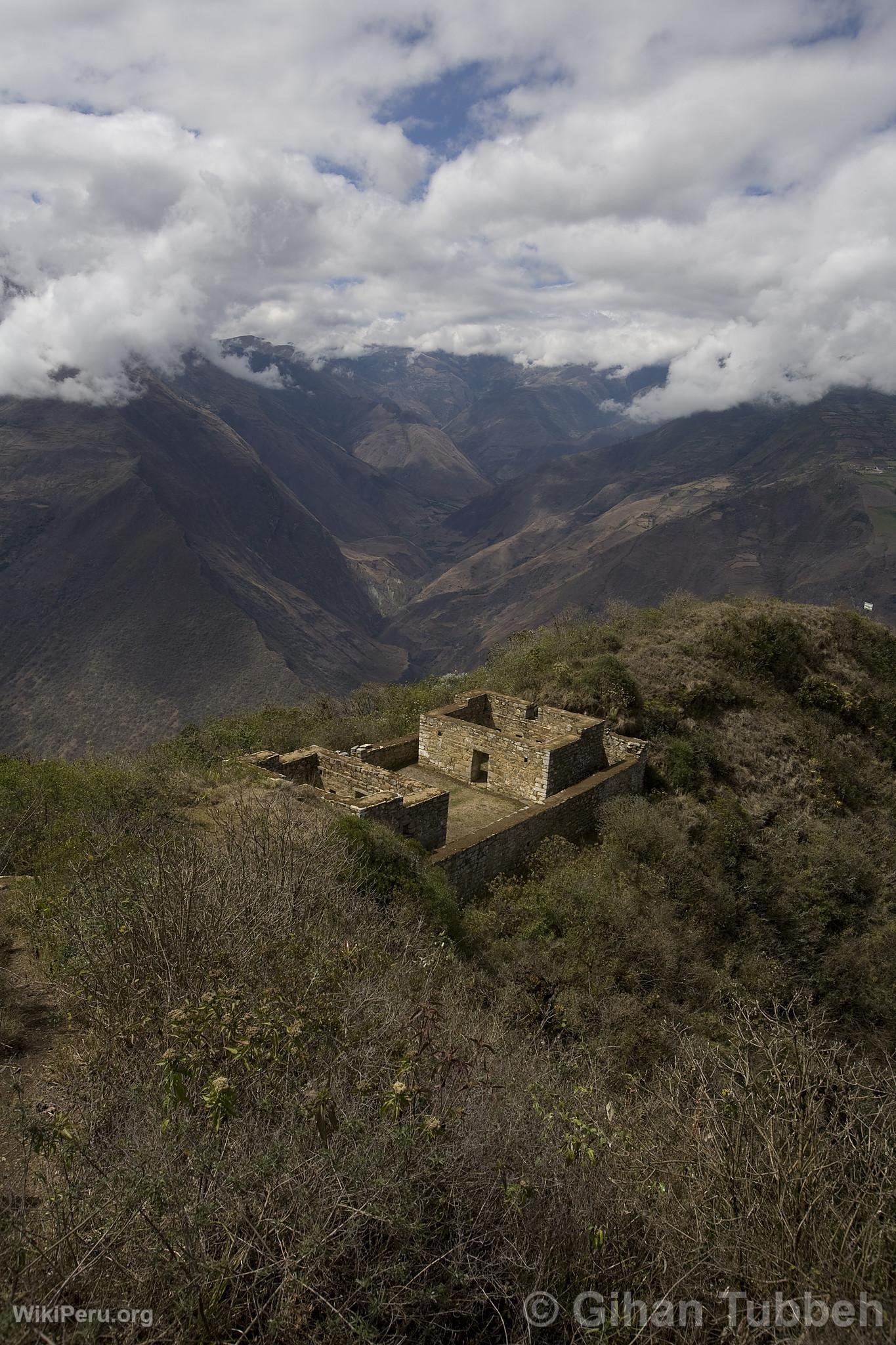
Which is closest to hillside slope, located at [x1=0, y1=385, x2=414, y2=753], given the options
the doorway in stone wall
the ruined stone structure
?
the ruined stone structure

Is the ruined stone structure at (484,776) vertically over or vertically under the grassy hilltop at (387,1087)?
under

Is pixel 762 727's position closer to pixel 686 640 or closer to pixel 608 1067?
pixel 686 640

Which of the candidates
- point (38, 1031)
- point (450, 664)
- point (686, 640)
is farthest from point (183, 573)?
point (38, 1031)

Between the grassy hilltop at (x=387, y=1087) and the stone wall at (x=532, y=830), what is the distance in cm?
44

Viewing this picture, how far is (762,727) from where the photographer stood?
55.1 feet

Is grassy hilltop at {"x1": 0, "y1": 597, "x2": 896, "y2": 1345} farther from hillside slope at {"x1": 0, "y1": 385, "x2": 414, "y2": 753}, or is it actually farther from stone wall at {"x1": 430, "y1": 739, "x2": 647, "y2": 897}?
hillside slope at {"x1": 0, "y1": 385, "x2": 414, "y2": 753}

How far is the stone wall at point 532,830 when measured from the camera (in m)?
10.7

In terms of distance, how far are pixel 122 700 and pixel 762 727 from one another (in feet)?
298

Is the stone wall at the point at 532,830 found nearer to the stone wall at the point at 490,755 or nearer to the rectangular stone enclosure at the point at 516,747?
the rectangular stone enclosure at the point at 516,747

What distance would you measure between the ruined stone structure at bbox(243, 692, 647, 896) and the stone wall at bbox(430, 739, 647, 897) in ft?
0.06
